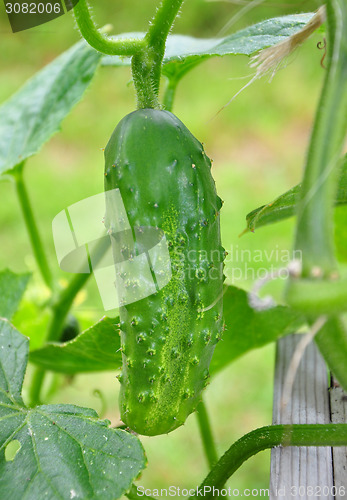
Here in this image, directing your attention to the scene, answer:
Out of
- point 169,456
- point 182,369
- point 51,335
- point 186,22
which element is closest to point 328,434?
point 182,369

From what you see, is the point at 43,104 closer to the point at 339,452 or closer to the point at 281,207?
the point at 281,207

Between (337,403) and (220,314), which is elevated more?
(220,314)

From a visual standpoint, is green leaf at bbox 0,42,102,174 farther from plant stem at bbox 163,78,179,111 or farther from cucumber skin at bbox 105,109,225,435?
cucumber skin at bbox 105,109,225,435

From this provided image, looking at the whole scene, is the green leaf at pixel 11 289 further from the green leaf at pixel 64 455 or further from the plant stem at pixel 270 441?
the plant stem at pixel 270 441

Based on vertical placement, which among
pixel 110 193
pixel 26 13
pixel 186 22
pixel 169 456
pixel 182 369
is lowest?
pixel 169 456

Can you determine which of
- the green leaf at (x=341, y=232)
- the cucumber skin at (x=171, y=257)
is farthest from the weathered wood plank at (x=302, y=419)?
the green leaf at (x=341, y=232)

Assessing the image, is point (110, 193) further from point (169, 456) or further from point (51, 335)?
point (169, 456)

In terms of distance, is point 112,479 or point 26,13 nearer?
point 112,479

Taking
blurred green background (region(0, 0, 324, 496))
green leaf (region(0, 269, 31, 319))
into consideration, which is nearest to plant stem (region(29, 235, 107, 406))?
green leaf (region(0, 269, 31, 319))

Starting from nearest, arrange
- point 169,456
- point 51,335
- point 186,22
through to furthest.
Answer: point 51,335 < point 169,456 < point 186,22
